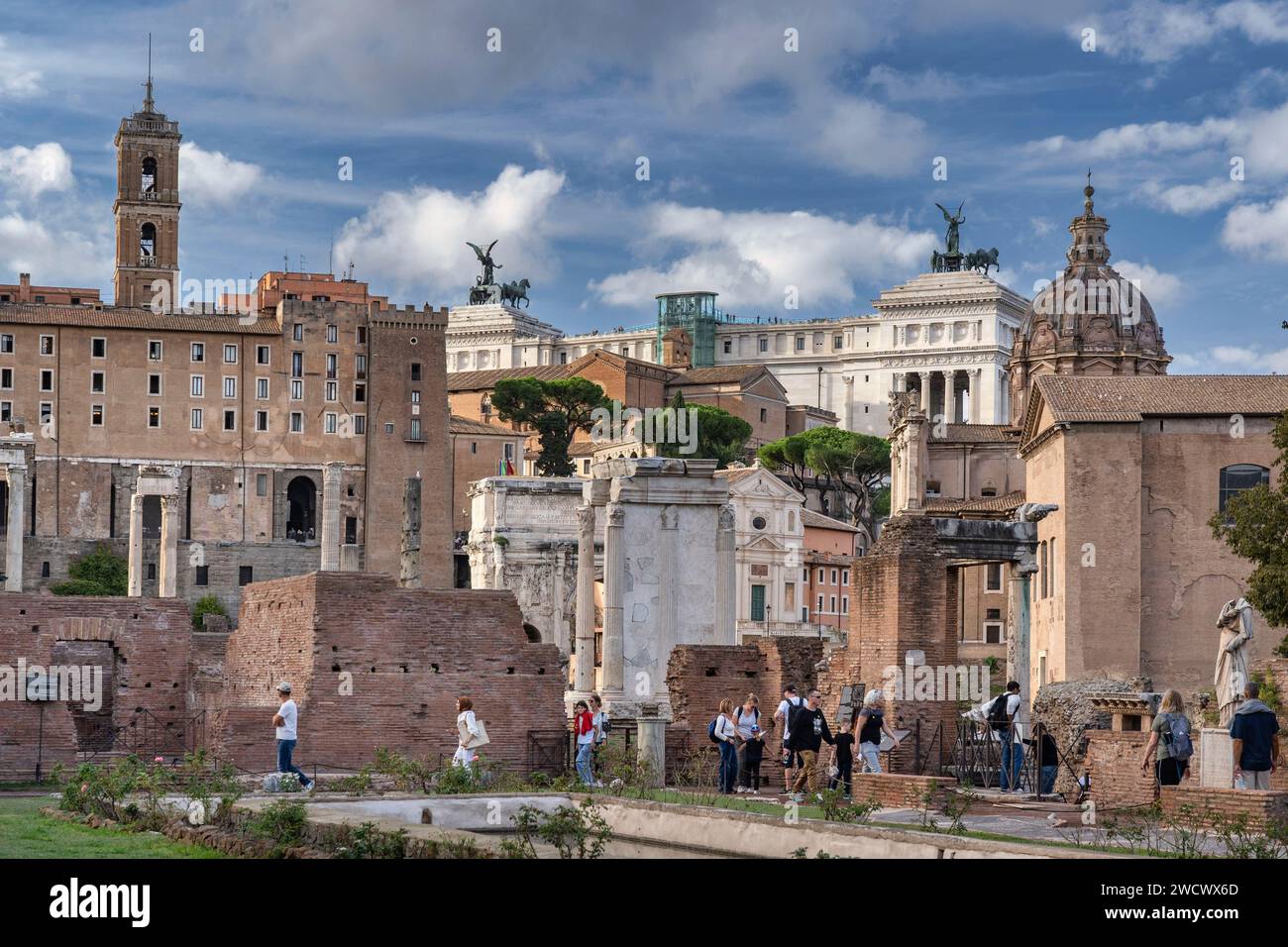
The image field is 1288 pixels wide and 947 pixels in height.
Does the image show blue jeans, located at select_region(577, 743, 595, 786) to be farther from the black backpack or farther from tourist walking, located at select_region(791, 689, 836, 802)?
the black backpack

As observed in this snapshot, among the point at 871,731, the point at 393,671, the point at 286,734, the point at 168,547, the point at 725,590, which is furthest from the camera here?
the point at 168,547

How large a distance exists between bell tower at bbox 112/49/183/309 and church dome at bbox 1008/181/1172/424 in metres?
45.0

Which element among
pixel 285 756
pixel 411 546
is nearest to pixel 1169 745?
pixel 285 756

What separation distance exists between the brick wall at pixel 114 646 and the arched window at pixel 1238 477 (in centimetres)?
2770

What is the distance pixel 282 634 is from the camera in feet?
76.8

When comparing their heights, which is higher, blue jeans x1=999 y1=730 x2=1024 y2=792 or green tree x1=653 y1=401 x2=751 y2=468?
green tree x1=653 y1=401 x2=751 y2=468

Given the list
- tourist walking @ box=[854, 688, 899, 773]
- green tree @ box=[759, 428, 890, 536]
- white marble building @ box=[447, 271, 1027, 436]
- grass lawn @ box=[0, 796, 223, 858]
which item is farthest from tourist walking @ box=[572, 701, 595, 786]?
white marble building @ box=[447, 271, 1027, 436]

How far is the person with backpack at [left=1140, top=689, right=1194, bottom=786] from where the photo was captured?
17.5 m

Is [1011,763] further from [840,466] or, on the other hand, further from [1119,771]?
[840,466]

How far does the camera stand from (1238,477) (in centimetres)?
4675

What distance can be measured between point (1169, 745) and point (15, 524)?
219ft

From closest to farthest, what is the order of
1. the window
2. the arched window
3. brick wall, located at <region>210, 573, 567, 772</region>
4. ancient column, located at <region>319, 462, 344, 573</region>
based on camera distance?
brick wall, located at <region>210, 573, 567, 772</region>
the arched window
the window
ancient column, located at <region>319, 462, 344, 573</region>

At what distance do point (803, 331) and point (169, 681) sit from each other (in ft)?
403
